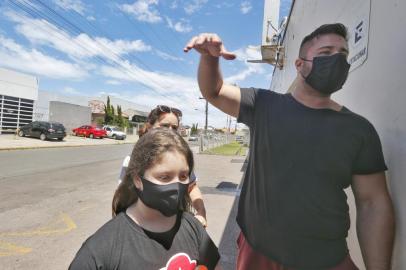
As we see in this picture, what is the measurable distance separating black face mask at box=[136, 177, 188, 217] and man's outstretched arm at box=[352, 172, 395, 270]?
0.84 metres

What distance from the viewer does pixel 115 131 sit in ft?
143

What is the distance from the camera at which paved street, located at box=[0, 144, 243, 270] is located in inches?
178

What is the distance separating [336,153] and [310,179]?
0.55 ft

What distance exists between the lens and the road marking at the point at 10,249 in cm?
448

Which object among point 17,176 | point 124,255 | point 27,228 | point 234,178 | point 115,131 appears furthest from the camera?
point 115,131

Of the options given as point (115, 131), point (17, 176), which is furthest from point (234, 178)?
point (115, 131)

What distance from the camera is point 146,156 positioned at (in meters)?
A: 1.71

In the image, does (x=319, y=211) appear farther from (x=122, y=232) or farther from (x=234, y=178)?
(x=234, y=178)

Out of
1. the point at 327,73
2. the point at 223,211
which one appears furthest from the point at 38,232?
the point at 327,73

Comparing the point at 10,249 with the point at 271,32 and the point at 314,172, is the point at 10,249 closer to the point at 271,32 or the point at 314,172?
the point at 314,172

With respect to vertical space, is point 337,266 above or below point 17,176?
above

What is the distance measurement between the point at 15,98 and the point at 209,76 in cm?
4118

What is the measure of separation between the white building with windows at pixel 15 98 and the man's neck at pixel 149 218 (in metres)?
37.2

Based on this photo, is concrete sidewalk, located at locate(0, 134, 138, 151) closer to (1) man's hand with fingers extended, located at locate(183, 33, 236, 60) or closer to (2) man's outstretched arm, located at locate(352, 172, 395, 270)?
(1) man's hand with fingers extended, located at locate(183, 33, 236, 60)
